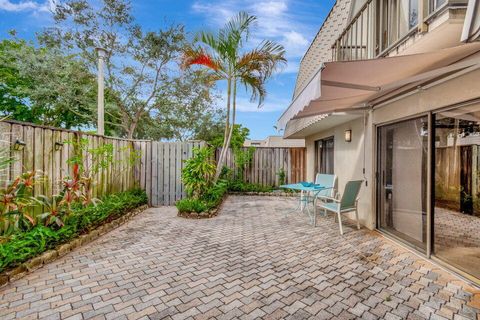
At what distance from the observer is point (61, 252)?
403 cm

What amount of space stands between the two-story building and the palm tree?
267cm

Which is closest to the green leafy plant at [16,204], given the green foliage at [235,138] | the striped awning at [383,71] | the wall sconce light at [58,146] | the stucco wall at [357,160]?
the wall sconce light at [58,146]

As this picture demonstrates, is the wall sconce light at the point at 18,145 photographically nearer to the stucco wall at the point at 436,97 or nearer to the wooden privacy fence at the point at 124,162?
the wooden privacy fence at the point at 124,162

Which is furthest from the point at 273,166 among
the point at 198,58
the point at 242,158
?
the point at 198,58

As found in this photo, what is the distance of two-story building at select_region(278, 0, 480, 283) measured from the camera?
9.34ft

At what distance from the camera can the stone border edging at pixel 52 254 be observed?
3.17 m

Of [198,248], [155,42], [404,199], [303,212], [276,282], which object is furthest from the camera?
[155,42]

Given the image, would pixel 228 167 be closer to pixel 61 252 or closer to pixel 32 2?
pixel 61 252

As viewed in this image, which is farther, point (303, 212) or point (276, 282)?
point (303, 212)

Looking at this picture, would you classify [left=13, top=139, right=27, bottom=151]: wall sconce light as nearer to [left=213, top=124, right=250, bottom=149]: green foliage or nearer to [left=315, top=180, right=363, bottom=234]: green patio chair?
[left=315, top=180, right=363, bottom=234]: green patio chair

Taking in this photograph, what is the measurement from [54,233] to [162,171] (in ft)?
15.6

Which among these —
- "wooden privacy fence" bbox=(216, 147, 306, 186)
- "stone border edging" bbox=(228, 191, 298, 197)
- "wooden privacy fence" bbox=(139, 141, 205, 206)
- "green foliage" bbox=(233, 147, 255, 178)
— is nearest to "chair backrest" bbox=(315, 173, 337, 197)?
"stone border edging" bbox=(228, 191, 298, 197)

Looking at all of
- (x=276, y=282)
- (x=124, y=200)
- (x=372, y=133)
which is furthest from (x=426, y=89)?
(x=124, y=200)

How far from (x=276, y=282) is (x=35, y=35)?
16997mm
